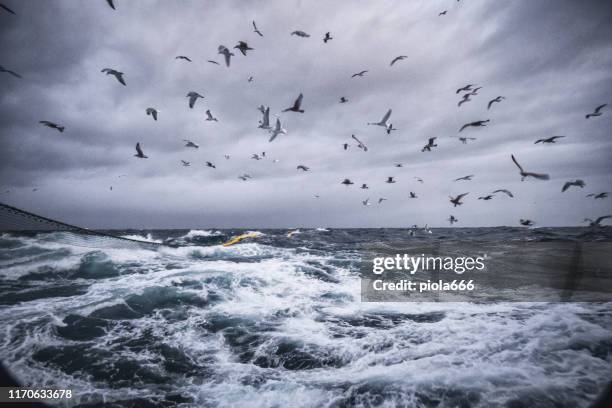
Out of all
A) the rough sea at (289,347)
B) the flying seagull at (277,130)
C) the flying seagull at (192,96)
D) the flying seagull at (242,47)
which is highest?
the flying seagull at (242,47)

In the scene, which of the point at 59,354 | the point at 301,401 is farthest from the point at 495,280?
the point at 59,354

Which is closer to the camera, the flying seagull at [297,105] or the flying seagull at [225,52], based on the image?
the flying seagull at [297,105]

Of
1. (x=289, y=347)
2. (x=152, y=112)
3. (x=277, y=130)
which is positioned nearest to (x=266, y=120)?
(x=277, y=130)

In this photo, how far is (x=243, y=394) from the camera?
18.9ft

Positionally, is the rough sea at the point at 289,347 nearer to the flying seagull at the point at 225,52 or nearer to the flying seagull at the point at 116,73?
the flying seagull at the point at 116,73

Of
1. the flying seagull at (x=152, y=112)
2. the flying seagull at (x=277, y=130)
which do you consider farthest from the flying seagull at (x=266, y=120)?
the flying seagull at (x=152, y=112)

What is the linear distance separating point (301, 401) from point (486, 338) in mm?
5406

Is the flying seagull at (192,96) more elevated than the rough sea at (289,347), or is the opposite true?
the flying seagull at (192,96)

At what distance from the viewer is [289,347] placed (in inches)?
299

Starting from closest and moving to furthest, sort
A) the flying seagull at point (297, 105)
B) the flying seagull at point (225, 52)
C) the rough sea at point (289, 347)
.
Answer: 1. the rough sea at point (289, 347)
2. the flying seagull at point (297, 105)
3. the flying seagull at point (225, 52)

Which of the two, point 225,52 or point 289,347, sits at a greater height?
point 225,52

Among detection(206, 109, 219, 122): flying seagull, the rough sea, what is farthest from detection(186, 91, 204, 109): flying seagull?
the rough sea

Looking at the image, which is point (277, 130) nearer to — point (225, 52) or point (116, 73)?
point (225, 52)

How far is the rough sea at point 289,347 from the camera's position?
18.6ft
